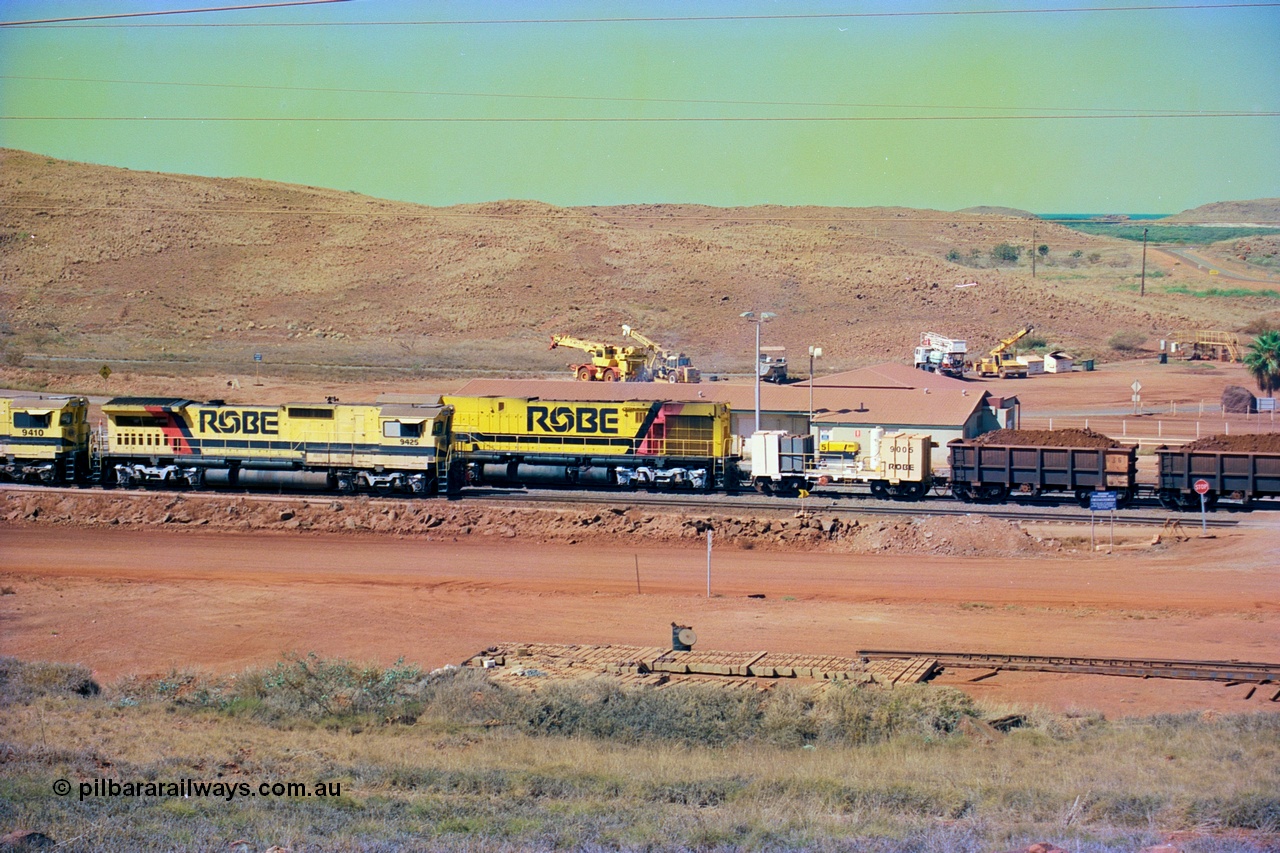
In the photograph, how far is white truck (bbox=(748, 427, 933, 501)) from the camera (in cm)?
3691

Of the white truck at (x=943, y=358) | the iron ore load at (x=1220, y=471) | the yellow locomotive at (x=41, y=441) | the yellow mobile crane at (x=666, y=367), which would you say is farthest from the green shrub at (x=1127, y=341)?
the yellow locomotive at (x=41, y=441)

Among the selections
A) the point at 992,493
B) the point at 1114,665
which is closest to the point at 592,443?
the point at 992,493

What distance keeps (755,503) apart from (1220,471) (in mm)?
14018

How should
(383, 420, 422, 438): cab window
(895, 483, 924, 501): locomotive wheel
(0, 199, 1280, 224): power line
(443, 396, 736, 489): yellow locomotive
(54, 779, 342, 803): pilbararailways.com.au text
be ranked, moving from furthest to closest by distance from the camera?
(0, 199, 1280, 224): power line
(443, 396, 736, 489): yellow locomotive
(383, 420, 422, 438): cab window
(895, 483, 924, 501): locomotive wheel
(54, 779, 342, 803): pilbararailways.com.au text

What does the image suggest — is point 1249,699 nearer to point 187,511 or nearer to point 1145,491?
point 1145,491

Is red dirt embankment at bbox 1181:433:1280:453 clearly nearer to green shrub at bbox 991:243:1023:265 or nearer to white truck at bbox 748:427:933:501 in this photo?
white truck at bbox 748:427:933:501

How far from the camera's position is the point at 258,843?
31.8 ft

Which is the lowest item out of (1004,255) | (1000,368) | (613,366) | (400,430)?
(400,430)

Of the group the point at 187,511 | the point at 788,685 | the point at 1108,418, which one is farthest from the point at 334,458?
the point at 1108,418

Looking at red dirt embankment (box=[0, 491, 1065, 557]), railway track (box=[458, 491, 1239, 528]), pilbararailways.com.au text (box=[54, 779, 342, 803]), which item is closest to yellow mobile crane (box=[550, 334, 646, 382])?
railway track (box=[458, 491, 1239, 528])

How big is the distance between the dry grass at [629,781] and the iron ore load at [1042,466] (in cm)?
2040

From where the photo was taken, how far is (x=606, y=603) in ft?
83.5

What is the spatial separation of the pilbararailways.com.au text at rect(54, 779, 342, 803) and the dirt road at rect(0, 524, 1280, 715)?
27.9ft

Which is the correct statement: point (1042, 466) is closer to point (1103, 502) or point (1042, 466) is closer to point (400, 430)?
point (1103, 502)
